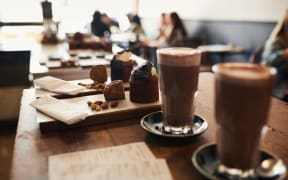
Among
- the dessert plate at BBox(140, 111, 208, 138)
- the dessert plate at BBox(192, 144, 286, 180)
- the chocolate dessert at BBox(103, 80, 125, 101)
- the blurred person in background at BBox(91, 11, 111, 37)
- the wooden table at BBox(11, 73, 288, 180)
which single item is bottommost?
the wooden table at BBox(11, 73, 288, 180)

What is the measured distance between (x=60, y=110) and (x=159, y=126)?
0.34 m

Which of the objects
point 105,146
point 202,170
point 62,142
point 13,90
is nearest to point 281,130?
point 202,170

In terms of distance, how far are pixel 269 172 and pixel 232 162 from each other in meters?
0.10

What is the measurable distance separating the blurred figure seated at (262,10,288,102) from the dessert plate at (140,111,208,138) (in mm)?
1936

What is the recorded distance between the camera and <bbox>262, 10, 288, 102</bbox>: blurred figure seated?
280 cm

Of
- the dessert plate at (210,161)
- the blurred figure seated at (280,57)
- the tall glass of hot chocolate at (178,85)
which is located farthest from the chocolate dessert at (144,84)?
the blurred figure seated at (280,57)

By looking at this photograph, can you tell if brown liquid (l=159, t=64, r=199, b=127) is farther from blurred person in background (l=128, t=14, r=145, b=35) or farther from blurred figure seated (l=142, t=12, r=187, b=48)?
blurred person in background (l=128, t=14, r=145, b=35)

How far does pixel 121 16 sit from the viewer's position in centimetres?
927

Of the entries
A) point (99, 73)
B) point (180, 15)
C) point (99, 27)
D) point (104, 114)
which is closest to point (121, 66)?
point (99, 73)

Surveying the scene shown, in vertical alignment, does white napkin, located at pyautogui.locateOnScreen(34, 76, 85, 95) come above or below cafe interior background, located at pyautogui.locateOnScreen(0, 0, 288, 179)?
below

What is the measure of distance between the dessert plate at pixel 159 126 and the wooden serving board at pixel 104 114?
71 mm

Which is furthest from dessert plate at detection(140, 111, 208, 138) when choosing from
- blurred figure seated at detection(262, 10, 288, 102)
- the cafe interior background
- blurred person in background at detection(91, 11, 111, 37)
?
blurred person in background at detection(91, 11, 111, 37)

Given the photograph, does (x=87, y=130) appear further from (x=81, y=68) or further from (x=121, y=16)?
(x=121, y=16)

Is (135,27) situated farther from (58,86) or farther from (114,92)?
(114,92)
